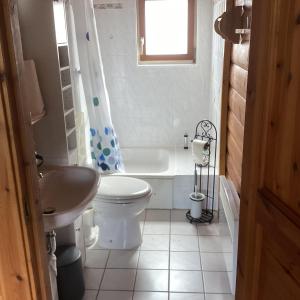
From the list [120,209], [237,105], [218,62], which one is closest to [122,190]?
[120,209]

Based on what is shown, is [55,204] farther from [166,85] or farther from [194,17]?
[194,17]

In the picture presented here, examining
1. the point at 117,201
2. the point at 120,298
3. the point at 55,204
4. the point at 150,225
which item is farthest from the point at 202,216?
the point at 55,204

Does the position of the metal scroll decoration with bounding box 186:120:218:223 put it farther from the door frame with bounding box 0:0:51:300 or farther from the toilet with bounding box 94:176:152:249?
the door frame with bounding box 0:0:51:300

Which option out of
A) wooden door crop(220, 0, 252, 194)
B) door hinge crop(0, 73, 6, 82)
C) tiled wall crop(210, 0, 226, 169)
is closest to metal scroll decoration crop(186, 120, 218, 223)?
tiled wall crop(210, 0, 226, 169)

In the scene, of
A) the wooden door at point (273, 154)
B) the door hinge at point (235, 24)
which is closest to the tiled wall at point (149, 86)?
the door hinge at point (235, 24)

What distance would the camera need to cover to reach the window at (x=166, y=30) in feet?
12.3

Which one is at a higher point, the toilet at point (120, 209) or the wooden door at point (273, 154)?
the wooden door at point (273, 154)

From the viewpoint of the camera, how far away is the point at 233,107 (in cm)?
243

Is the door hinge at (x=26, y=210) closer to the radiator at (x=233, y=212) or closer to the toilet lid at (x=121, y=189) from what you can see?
the radiator at (x=233, y=212)

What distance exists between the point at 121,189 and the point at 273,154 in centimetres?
180

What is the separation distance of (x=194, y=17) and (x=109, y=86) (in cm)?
109

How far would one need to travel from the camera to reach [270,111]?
1042 mm

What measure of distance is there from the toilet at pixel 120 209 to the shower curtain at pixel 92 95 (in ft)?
1.34

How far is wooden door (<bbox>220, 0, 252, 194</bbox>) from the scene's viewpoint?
2.11 metres
